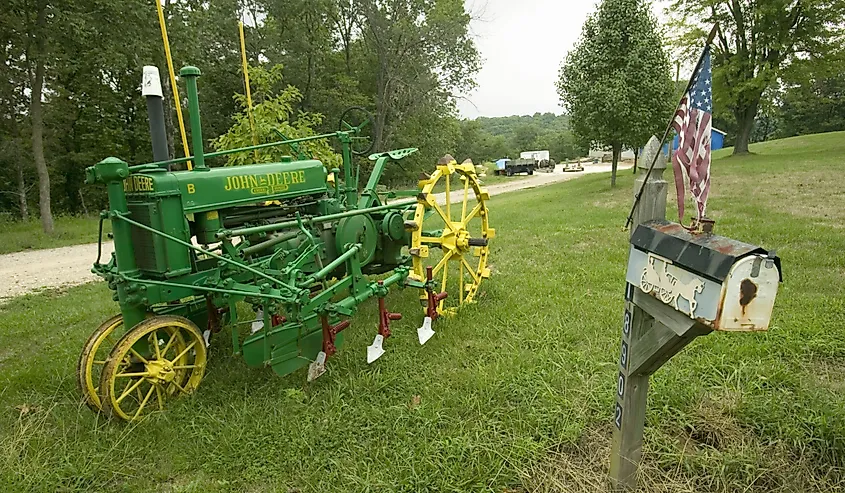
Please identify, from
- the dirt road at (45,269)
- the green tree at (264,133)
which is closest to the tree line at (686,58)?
the green tree at (264,133)

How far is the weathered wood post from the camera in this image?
1.96 metres

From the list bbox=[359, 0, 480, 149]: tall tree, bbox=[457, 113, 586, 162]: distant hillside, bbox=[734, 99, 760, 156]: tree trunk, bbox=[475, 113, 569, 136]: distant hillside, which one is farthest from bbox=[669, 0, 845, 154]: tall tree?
bbox=[475, 113, 569, 136]: distant hillside

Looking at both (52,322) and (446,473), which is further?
(52,322)

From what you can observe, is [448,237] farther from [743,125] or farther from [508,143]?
[508,143]

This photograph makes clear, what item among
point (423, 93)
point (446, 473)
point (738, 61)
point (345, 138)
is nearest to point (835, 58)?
point (738, 61)

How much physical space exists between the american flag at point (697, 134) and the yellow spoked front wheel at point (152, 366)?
286cm

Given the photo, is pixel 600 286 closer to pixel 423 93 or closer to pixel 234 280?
pixel 234 280

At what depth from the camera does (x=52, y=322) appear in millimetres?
5191

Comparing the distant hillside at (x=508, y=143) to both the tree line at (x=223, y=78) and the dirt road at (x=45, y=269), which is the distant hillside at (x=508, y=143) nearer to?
the tree line at (x=223, y=78)

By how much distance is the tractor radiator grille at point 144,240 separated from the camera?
323cm

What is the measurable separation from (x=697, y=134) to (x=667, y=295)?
55 cm

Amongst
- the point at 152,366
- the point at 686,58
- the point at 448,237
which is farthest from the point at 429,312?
the point at 686,58

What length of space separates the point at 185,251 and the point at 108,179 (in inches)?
24.2

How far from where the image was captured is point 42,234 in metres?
11.7
